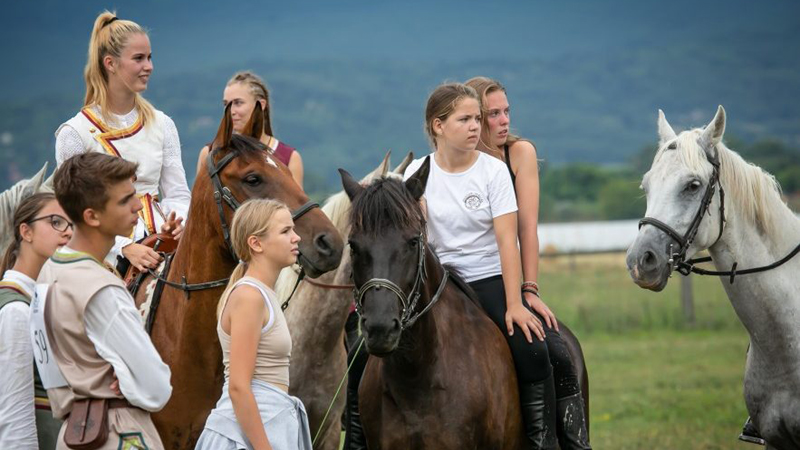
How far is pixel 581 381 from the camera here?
6199 millimetres

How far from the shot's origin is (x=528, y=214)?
5648 mm

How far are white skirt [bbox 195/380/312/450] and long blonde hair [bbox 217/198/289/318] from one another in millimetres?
381

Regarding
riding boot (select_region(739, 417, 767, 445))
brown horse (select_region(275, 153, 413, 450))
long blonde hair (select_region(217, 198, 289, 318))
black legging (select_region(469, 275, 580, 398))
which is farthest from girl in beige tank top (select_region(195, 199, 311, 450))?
riding boot (select_region(739, 417, 767, 445))

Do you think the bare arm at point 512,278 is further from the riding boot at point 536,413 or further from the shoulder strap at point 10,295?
the shoulder strap at point 10,295

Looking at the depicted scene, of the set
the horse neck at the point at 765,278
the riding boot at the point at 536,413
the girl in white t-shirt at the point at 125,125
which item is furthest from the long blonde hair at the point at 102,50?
the horse neck at the point at 765,278

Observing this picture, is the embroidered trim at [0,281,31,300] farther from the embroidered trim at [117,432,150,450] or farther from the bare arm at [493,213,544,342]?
the bare arm at [493,213,544,342]

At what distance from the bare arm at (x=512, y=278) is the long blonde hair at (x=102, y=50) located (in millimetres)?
2284

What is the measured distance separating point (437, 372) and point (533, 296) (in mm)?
829

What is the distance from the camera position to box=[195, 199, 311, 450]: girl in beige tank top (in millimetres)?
4004

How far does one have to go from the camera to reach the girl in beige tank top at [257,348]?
4.00m

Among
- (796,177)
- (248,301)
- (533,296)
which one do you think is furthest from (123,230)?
(796,177)

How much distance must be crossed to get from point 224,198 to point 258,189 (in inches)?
6.7

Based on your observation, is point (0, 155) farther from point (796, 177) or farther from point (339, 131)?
point (796, 177)

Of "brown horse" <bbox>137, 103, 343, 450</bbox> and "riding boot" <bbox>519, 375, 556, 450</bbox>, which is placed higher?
"brown horse" <bbox>137, 103, 343, 450</bbox>
